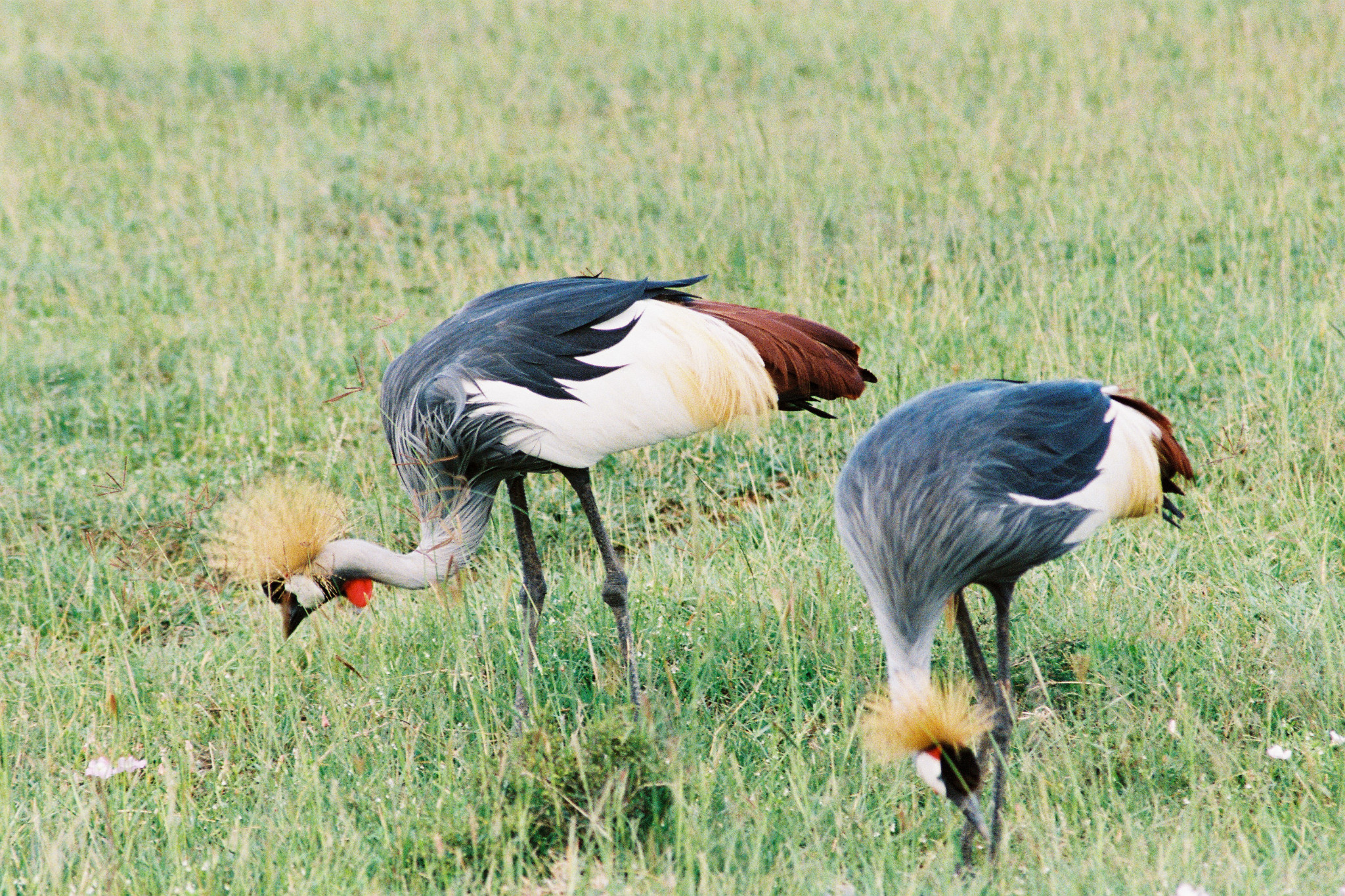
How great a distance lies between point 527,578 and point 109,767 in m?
1.14

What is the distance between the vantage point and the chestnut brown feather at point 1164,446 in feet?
9.82

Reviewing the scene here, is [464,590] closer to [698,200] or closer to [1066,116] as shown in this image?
[698,200]

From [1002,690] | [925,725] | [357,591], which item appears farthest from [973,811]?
[357,591]

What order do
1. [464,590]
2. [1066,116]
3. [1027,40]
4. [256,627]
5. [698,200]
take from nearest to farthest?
[464,590], [256,627], [698,200], [1066,116], [1027,40]

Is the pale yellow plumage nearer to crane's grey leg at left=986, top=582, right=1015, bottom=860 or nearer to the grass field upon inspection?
the grass field

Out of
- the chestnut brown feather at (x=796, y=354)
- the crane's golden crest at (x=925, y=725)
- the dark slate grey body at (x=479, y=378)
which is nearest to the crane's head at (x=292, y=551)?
the dark slate grey body at (x=479, y=378)

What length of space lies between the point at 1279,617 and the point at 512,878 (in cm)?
211

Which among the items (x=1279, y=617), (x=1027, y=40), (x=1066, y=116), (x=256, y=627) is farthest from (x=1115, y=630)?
(x=1027, y=40)

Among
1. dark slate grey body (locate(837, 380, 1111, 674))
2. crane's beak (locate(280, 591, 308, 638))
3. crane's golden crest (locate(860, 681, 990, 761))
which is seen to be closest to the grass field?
crane's beak (locate(280, 591, 308, 638))

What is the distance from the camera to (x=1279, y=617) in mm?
3387

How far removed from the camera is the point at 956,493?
104 inches

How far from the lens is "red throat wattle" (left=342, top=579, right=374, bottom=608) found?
325 cm

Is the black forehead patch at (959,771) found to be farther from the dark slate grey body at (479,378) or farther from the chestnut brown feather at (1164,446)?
the dark slate grey body at (479,378)

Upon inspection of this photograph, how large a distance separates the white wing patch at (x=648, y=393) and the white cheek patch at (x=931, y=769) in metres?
1.21
